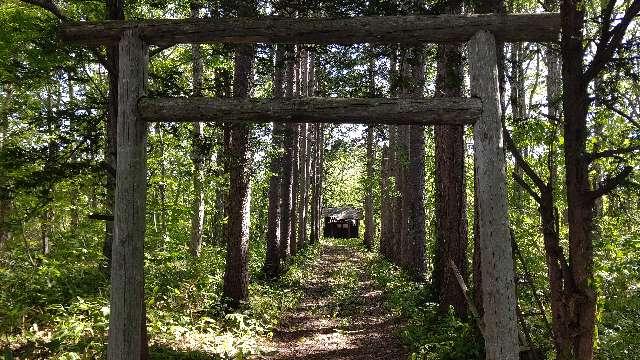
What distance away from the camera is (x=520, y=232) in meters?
10.4

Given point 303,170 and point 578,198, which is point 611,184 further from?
point 303,170

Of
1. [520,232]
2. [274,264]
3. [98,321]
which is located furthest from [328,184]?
[98,321]

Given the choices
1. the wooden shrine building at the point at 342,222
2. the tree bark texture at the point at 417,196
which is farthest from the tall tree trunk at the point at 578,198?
the wooden shrine building at the point at 342,222

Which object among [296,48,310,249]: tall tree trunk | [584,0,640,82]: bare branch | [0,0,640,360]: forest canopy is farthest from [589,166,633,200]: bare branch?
[296,48,310,249]: tall tree trunk

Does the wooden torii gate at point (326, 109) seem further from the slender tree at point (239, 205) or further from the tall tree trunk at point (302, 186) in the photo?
Answer: the tall tree trunk at point (302, 186)

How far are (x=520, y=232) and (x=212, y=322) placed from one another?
7124mm

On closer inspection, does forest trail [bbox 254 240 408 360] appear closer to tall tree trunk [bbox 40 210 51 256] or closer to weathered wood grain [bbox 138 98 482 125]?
weathered wood grain [bbox 138 98 482 125]

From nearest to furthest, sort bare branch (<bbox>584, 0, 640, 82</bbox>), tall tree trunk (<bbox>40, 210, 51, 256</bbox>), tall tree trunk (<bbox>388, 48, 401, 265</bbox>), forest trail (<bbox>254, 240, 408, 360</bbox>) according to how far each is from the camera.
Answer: bare branch (<bbox>584, 0, 640, 82</bbox>) < forest trail (<bbox>254, 240, 408, 360</bbox>) < tall tree trunk (<bbox>40, 210, 51, 256</bbox>) < tall tree trunk (<bbox>388, 48, 401, 265</bbox>)

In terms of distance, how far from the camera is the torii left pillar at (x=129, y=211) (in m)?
4.40

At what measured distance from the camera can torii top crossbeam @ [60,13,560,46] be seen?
4.33 metres

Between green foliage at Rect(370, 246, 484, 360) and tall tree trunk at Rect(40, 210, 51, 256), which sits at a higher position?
tall tree trunk at Rect(40, 210, 51, 256)

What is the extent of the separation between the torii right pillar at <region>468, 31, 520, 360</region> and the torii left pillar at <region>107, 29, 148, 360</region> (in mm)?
3345

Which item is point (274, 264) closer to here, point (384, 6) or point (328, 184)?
point (384, 6)

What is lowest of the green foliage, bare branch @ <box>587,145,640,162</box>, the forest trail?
the forest trail
